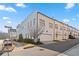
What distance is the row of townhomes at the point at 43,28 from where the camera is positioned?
8.75ft

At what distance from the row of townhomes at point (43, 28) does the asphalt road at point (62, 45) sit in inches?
3.1

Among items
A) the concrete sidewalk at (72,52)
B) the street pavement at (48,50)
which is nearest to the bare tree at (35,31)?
the street pavement at (48,50)

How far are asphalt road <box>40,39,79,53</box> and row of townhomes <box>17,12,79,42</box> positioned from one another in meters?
0.08

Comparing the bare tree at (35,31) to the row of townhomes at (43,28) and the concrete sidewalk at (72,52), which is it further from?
the concrete sidewalk at (72,52)

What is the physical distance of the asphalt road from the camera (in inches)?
105

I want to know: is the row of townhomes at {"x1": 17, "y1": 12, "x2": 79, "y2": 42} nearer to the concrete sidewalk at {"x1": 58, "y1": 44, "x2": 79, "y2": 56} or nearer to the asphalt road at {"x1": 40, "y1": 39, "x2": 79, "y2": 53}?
the asphalt road at {"x1": 40, "y1": 39, "x2": 79, "y2": 53}

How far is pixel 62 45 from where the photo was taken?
272cm

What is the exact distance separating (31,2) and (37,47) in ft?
2.23

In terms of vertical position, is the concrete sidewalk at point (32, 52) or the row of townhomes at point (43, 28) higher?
A: the row of townhomes at point (43, 28)

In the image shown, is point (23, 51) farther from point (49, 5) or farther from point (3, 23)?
point (49, 5)

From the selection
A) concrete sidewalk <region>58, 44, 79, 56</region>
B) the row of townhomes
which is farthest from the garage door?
concrete sidewalk <region>58, 44, 79, 56</region>

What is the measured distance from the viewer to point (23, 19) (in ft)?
8.73

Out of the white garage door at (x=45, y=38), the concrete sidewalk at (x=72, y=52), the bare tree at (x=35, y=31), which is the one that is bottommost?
the concrete sidewalk at (x=72, y=52)

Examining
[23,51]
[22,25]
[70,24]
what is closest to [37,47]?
[23,51]
